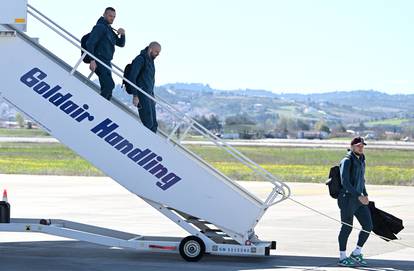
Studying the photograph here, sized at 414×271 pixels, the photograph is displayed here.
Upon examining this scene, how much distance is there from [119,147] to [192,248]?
1826mm

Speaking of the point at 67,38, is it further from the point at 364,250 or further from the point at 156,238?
the point at 364,250

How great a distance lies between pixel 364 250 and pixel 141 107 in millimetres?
4946

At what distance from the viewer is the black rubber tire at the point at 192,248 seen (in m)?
14.4

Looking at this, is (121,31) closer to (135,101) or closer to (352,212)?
(135,101)

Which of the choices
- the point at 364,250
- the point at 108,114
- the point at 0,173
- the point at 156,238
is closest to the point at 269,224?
the point at 364,250

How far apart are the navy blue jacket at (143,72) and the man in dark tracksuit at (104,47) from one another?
362 millimetres

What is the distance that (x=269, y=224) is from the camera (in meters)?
21.7

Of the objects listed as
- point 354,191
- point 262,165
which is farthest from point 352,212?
point 262,165

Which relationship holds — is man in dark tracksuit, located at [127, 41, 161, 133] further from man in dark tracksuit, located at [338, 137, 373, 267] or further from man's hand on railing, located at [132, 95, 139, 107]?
man in dark tracksuit, located at [338, 137, 373, 267]

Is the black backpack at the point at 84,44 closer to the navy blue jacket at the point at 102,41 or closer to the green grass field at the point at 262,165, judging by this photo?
the navy blue jacket at the point at 102,41

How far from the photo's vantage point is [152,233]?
64.0 ft

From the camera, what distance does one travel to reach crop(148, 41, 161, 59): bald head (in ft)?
48.4

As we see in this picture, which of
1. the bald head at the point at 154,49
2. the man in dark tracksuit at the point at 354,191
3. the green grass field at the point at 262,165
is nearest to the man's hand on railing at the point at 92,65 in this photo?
the bald head at the point at 154,49

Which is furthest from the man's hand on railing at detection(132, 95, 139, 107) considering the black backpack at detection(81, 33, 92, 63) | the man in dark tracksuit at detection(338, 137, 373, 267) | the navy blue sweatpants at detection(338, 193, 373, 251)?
the navy blue sweatpants at detection(338, 193, 373, 251)
